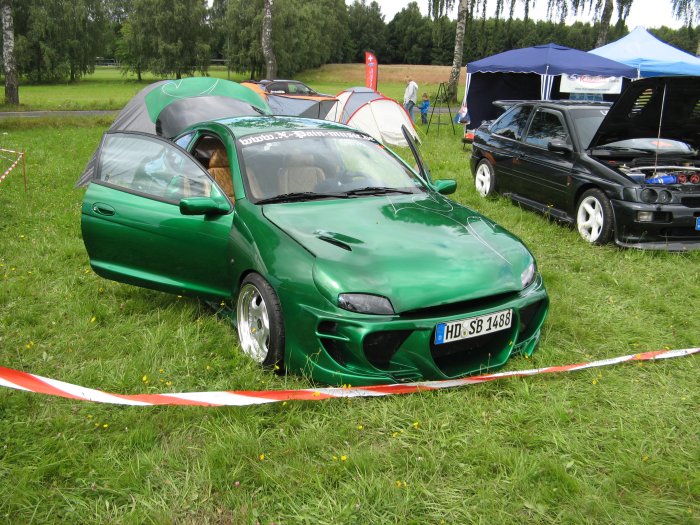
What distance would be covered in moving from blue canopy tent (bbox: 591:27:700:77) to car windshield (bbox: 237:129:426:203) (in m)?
13.5

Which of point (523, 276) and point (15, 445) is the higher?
point (523, 276)

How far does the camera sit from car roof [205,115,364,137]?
4.25 meters

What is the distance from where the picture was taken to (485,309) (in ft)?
10.1

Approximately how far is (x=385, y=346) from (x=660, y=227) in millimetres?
3972

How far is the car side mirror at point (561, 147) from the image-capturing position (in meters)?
6.52

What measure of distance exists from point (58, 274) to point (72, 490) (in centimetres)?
324

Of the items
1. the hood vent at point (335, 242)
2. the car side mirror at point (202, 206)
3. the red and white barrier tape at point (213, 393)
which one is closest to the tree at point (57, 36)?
the car side mirror at point (202, 206)

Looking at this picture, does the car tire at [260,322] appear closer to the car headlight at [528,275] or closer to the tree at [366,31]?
the car headlight at [528,275]

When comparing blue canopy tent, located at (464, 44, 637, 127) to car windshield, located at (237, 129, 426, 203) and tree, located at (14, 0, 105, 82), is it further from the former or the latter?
tree, located at (14, 0, 105, 82)

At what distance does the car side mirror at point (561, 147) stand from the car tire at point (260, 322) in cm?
449

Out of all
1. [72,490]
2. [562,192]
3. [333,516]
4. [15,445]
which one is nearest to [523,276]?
[333,516]

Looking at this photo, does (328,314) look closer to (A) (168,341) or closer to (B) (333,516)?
(B) (333,516)

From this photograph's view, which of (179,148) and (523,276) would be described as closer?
(523,276)

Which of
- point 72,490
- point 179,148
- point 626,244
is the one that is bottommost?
point 72,490
